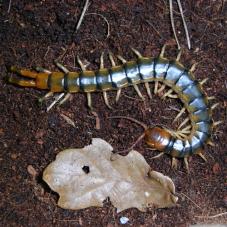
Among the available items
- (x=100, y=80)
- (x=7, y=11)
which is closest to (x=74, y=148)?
(x=100, y=80)

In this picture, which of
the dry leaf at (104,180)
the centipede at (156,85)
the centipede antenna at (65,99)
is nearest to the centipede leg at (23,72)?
the centipede at (156,85)

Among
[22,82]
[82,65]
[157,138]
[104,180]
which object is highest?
[82,65]

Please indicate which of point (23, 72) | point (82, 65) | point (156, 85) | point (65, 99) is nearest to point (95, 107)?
point (65, 99)

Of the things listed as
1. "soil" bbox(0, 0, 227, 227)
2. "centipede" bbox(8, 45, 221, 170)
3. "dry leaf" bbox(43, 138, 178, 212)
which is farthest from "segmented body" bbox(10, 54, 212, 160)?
"dry leaf" bbox(43, 138, 178, 212)

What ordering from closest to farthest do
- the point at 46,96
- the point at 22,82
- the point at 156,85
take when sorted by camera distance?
the point at 22,82, the point at 46,96, the point at 156,85

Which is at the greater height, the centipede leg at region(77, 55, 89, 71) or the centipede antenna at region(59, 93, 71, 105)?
the centipede leg at region(77, 55, 89, 71)

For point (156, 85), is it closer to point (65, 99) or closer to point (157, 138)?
point (157, 138)

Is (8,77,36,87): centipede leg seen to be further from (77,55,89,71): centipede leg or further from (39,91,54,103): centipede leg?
(77,55,89,71): centipede leg
